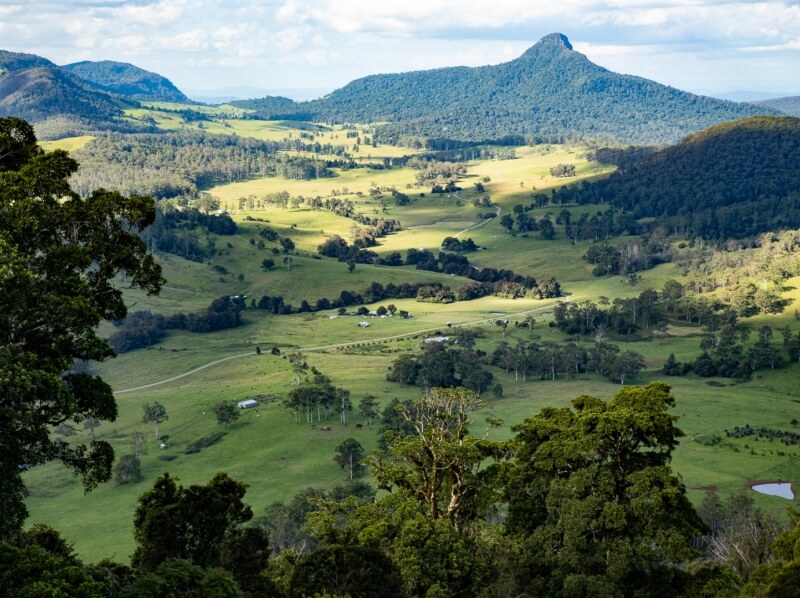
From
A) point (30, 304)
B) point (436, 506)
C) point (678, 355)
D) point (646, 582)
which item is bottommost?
point (678, 355)

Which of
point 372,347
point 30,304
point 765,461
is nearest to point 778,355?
point 765,461

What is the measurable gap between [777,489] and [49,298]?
71.5 metres

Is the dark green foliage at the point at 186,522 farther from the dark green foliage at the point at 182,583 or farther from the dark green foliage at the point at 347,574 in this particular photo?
the dark green foliage at the point at 182,583

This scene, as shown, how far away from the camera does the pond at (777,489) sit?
76.6 metres

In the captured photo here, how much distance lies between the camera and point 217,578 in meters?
29.0

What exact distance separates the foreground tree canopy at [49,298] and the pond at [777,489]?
64.8 metres

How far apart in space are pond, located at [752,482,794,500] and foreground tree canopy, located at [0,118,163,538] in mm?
64779

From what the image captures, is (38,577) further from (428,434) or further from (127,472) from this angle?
(127,472)

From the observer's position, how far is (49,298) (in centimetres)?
2683

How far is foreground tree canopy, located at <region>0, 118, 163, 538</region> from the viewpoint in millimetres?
25969

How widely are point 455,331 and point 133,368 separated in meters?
55.6

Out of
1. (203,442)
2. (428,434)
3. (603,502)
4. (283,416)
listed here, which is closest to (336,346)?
(283,416)

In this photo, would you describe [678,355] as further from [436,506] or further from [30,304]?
[30,304]

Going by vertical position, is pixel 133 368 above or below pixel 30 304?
below
